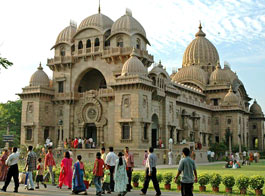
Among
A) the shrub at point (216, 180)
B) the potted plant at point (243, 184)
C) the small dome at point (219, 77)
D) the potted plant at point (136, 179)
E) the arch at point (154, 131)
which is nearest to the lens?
the potted plant at point (243, 184)

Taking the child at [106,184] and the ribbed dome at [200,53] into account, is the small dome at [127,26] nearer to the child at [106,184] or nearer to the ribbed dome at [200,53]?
the child at [106,184]

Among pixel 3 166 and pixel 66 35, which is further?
pixel 66 35

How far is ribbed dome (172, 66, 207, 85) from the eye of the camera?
7072 cm

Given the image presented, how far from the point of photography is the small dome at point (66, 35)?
49.6 meters

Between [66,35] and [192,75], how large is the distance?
29.7m

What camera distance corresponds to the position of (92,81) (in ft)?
167

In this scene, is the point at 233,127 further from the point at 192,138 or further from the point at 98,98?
the point at 98,98

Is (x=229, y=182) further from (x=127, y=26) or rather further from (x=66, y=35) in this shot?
(x=66, y=35)

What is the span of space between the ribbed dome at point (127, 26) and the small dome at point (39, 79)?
10803 millimetres

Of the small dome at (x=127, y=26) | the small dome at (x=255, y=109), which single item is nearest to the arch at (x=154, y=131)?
the small dome at (x=127, y=26)

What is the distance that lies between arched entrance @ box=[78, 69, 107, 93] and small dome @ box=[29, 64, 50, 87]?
→ 4507 mm

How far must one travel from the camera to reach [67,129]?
4734 cm

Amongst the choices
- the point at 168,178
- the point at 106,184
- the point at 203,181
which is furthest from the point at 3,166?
the point at 203,181

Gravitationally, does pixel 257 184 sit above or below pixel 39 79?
below
